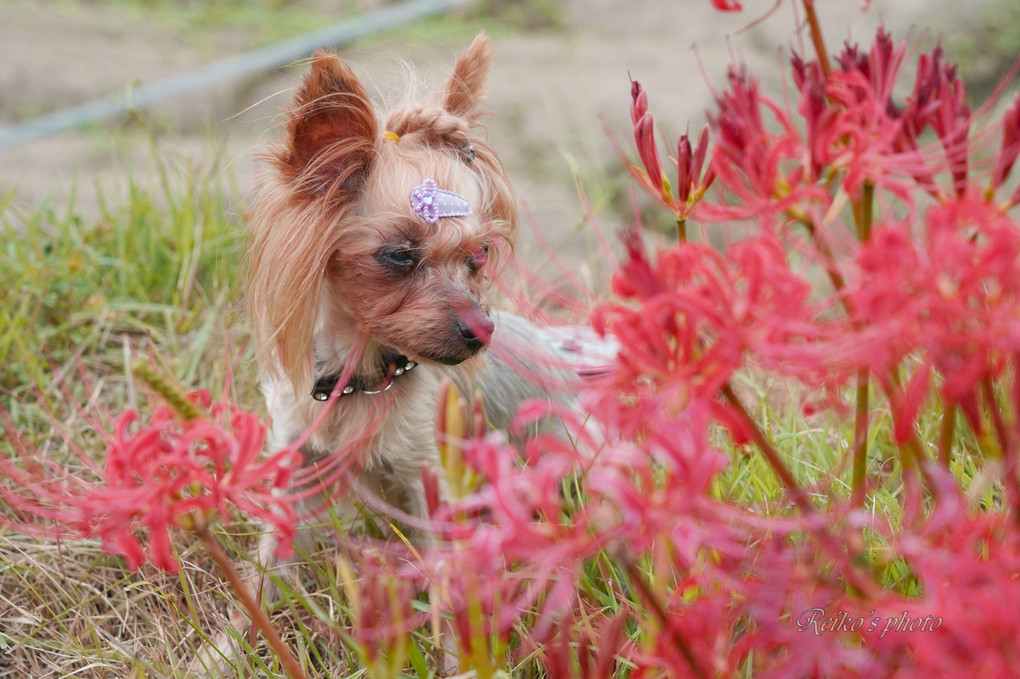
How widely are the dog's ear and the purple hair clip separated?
13.8 inches

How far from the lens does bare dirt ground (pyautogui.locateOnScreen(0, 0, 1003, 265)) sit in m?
5.46

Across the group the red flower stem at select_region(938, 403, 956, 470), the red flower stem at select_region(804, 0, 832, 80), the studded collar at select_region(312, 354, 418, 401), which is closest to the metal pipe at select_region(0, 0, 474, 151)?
the studded collar at select_region(312, 354, 418, 401)

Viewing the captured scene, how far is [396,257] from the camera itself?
2.43 m

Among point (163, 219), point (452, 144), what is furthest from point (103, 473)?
point (163, 219)

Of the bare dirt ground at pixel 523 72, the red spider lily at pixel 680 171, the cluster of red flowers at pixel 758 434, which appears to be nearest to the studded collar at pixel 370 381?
the cluster of red flowers at pixel 758 434

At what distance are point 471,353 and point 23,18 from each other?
673 centimetres

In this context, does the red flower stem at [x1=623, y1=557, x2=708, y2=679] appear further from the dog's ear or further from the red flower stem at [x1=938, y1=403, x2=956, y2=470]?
the dog's ear

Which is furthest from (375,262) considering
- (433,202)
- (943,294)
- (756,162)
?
(943,294)

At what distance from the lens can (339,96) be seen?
7.12ft

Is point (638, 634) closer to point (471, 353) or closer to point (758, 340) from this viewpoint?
point (471, 353)

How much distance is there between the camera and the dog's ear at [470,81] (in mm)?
2498

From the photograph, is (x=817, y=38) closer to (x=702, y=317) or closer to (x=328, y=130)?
(x=702, y=317)

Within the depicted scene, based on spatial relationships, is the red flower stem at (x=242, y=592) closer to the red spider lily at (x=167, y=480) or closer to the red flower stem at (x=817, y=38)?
the red spider lily at (x=167, y=480)

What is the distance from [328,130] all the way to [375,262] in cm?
39
